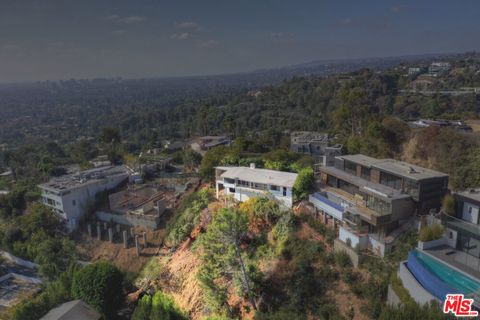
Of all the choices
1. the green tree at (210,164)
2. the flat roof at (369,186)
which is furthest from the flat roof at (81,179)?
the flat roof at (369,186)

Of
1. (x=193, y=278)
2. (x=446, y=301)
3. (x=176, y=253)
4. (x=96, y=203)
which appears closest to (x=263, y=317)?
(x=193, y=278)

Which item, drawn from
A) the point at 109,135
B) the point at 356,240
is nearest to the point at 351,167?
the point at 356,240

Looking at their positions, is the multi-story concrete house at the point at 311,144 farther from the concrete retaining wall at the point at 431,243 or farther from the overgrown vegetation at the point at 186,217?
the concrete retaining wall at the point at 431,243

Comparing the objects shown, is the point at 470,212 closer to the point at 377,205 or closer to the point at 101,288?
the point at 377,205

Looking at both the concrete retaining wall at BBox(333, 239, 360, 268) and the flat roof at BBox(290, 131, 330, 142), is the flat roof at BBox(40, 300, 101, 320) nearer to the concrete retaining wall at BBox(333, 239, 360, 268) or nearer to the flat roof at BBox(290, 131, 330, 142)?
the concrete retaining wall at BBox(333, 239, 360, 268)

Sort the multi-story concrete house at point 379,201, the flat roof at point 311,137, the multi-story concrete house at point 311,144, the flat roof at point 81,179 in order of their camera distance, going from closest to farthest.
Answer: the multi-story concrete house at point 379,201, the flat roof at point 81,179, the multi-story concrete house at point 311,144, the flat roof at point 311,137

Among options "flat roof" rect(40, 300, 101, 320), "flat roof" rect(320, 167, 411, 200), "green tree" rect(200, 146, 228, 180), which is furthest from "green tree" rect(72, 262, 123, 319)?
"flat roof" rect(320, 167, 411, 200)
